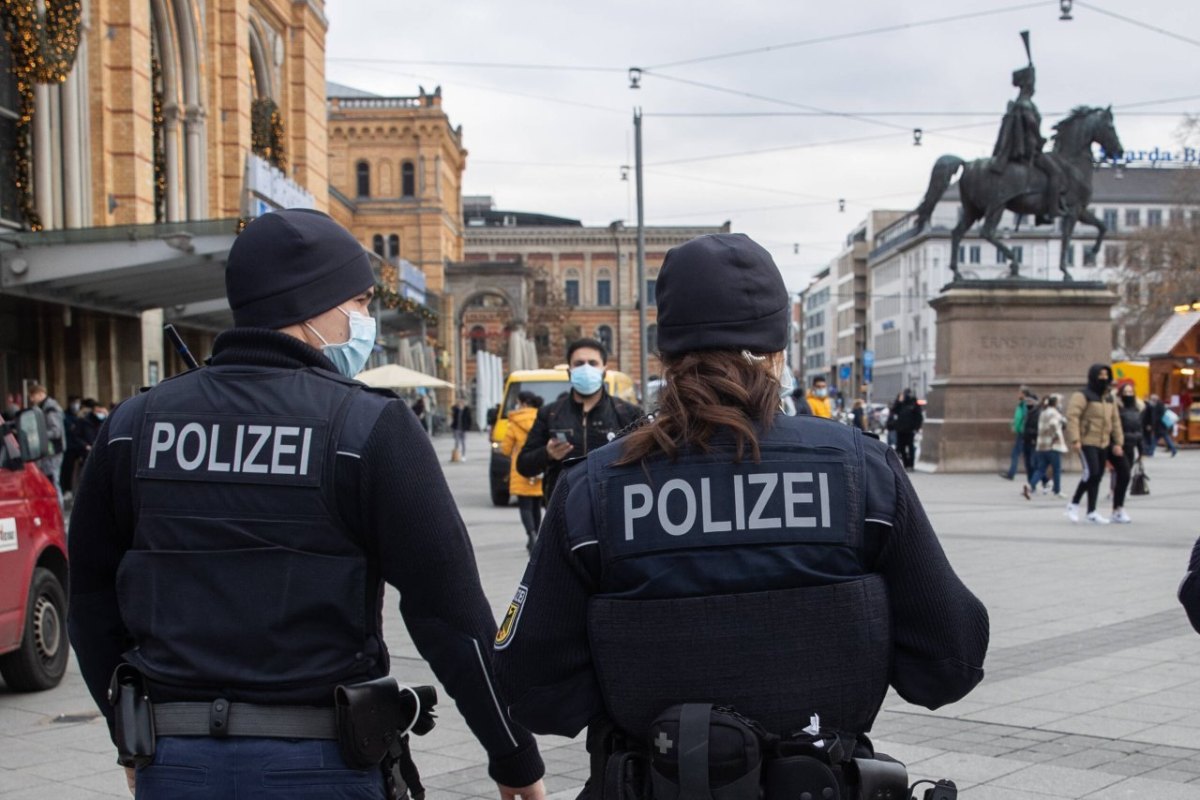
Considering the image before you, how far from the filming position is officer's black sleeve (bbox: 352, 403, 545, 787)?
267 centimetres

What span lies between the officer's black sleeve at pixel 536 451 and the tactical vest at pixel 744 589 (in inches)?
304

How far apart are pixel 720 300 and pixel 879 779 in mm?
875

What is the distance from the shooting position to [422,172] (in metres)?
81.2

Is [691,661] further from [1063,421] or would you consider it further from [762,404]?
[1063,421]

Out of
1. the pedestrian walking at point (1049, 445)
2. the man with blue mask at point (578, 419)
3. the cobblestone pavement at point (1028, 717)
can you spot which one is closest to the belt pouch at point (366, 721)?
the cobblestone pavement at point (1028, 717)

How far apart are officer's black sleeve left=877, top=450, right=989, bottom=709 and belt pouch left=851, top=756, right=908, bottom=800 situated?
0.19m

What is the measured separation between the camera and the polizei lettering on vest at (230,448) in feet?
8.75

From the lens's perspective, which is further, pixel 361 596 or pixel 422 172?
pixel 422 172

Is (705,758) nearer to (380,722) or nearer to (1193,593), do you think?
(380,722)

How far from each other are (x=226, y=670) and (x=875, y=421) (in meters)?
55.9

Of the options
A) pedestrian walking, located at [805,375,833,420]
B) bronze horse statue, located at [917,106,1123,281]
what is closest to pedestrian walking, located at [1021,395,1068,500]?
pedestrian walking, located at [805,375,833,420]

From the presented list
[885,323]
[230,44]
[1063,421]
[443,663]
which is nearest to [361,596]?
[443,663]

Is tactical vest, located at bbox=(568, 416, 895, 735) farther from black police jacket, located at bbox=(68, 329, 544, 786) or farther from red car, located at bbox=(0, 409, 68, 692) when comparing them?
red car, located at bbox=(0, 409, 68, 692)

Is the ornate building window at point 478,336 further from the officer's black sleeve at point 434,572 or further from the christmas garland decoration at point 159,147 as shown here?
the officer's black sleeve at point 434,572
